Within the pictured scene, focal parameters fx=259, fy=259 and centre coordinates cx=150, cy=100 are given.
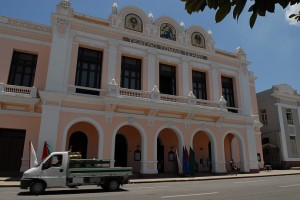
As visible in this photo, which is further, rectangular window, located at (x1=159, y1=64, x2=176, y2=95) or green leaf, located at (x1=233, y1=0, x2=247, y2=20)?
rectangular window, located at (x1=159, y1=64, x2=176, y2=95)

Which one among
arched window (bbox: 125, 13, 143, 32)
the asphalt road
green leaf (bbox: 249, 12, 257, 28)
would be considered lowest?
the asphalt road

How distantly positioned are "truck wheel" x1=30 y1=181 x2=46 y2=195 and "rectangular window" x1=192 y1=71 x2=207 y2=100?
14321mm

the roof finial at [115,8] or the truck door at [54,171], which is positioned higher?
the roof finial at [115,8]

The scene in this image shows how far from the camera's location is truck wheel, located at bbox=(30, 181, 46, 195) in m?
10.0

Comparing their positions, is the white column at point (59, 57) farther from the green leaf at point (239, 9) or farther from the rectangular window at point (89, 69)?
the green leaf at point (239, 9)

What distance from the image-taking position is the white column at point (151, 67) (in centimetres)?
1927

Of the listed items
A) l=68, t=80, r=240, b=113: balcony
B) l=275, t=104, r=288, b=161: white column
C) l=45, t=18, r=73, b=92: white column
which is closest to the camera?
l=45, t=18, r=73, b=92: white column

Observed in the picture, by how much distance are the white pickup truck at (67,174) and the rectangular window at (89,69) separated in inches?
284

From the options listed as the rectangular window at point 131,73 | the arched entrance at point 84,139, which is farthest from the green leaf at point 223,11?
the rectangular window at point 131,73

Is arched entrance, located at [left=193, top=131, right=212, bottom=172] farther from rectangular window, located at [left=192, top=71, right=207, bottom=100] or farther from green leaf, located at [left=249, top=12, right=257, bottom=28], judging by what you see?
green leaf, located at [left=249, top=12, right=257, bottom=28]

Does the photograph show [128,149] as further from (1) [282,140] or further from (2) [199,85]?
(1) [282,140]

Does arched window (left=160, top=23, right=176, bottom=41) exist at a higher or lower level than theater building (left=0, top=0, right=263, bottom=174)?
higher

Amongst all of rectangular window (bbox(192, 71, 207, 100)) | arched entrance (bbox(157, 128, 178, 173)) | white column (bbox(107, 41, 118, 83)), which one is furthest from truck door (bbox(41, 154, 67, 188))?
rectangular window (bbox(192, 71, 207, 100))

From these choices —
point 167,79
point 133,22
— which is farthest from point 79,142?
point 133,22
